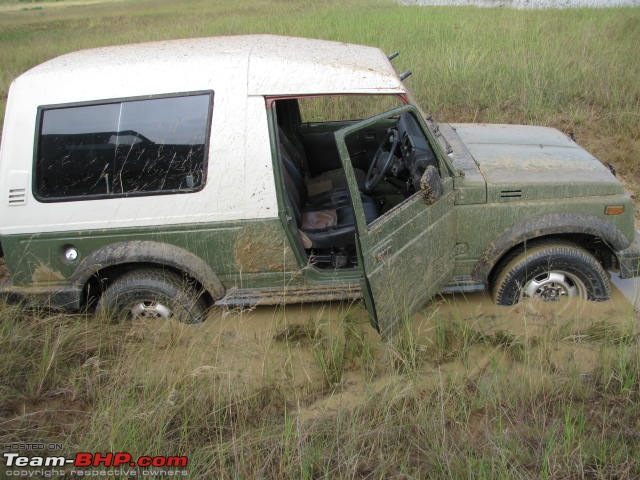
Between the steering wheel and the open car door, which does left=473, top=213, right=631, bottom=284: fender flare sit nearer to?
the open car door

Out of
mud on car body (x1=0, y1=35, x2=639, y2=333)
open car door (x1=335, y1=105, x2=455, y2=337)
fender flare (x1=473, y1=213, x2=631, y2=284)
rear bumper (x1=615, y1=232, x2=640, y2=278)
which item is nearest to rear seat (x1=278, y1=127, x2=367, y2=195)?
mud on car body (x1=0, y1=35, x2=639, y2=333)

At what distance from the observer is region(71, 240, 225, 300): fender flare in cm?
328

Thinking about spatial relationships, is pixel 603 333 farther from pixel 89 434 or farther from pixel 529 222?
pixel 89 434

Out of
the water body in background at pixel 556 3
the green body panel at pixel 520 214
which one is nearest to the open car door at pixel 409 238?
the green body panel at pixel 520 214

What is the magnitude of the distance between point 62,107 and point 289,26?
324 inches

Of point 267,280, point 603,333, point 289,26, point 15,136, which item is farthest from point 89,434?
point 289,26

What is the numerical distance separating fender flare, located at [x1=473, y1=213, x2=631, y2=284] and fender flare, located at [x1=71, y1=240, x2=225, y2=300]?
6.16 feet

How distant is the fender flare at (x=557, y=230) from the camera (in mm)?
3264

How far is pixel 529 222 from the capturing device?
3.31m

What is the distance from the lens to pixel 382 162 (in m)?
3.78

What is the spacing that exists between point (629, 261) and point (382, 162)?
1.73 meters

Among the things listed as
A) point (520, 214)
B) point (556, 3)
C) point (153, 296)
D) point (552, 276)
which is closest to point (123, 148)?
point (153, 296)

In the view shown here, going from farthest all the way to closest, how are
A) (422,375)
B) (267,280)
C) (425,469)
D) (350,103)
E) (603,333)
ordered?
(350,103)
(267,280)
(603,333)
(422,375)
(425,469)

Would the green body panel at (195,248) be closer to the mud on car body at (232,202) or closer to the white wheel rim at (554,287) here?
the mud on car body at (232,202)
